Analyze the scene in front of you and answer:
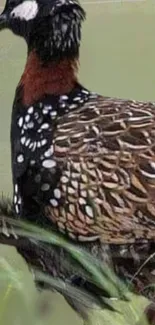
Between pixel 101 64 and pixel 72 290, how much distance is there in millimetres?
298

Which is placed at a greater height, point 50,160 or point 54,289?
point 50,160

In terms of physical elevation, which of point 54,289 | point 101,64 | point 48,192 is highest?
point 101,64

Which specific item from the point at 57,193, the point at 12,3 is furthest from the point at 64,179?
the point at 12,3

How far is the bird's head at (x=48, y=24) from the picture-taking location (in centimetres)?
136

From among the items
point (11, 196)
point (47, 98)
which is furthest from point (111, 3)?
point (11, 196)

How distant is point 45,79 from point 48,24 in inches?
2.6

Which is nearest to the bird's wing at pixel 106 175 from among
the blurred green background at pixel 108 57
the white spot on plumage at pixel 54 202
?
the white spot on plumage at pixel 54 202

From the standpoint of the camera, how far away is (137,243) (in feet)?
4.23

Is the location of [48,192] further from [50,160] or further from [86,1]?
[86,1]

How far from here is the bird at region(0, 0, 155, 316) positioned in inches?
50.2

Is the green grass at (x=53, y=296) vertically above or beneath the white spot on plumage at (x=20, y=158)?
beneath

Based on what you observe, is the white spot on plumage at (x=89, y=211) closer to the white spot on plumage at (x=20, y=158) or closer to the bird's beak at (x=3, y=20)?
the white spot on plumage at (x=20, y=158)

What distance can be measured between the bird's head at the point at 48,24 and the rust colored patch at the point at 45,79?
0.04ft

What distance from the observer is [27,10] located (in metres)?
1.37
